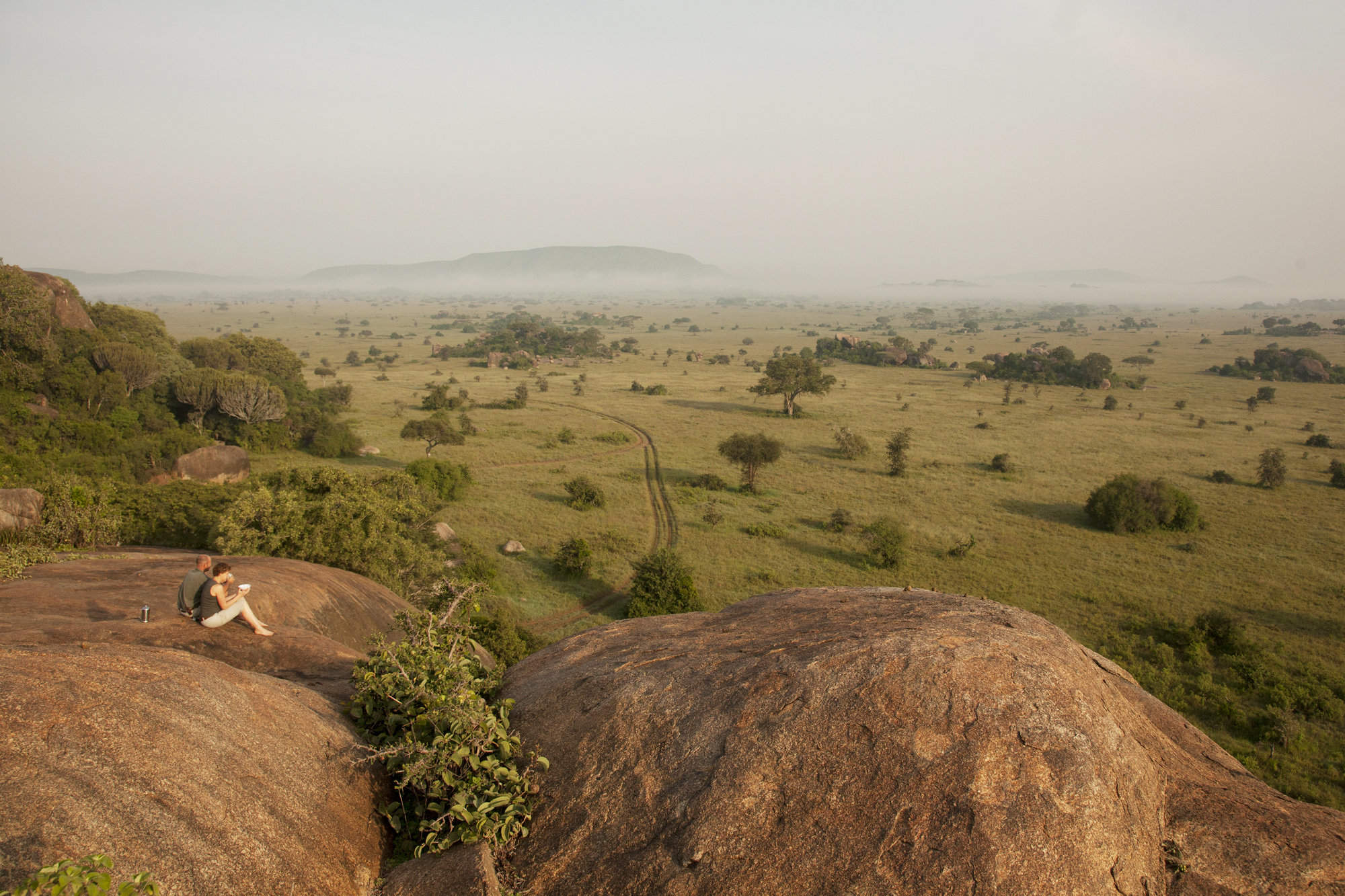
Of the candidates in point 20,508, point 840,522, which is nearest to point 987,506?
point 840,522

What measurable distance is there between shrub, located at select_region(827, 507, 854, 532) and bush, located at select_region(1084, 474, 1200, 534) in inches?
490

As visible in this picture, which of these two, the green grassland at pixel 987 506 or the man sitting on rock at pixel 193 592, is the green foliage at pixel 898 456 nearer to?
the green grassland at pixel 987 506

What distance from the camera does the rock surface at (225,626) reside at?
31.3 ft

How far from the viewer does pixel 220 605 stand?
10117 millimetres

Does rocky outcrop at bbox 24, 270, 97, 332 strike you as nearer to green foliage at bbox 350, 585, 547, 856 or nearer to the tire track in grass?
the tire track in grass

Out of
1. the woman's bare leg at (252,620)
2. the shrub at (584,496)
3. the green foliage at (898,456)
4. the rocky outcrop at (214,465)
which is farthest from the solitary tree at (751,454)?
the woman's bare leg at (252,620)

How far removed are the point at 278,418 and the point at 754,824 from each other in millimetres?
48870

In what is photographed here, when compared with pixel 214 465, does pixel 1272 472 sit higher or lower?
higher

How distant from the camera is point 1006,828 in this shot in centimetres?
575

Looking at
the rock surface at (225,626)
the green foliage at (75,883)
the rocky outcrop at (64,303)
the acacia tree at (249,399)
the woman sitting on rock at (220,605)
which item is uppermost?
the rocky outcrop at (64,303)

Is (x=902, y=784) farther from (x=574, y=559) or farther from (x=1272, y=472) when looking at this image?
(x=1272, y=472)

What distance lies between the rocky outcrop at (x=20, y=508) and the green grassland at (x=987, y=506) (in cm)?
1409

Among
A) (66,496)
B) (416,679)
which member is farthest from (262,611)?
(66,496)

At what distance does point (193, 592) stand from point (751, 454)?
30.2m
